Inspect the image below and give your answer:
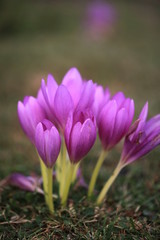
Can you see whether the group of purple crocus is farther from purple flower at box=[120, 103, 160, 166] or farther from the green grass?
the green grass

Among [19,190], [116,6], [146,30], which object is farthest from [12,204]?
[116,6]

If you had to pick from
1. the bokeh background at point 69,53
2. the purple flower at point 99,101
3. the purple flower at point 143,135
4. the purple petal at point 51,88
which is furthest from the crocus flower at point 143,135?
the bokeh background at point 69,53

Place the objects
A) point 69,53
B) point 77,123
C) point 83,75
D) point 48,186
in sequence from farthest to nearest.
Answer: point 69,53, point 83,75, point 48,186, point 77,123

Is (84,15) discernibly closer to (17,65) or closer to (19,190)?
(17,65)

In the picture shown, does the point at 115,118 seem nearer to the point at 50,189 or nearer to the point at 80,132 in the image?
the point at 80,132

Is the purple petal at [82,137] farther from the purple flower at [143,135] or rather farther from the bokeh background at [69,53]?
the bokeh background at [69,53]

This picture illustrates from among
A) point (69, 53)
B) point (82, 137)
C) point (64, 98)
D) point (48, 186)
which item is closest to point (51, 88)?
point (64, 98)

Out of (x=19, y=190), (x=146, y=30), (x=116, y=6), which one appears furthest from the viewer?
(x=116, y=6)
